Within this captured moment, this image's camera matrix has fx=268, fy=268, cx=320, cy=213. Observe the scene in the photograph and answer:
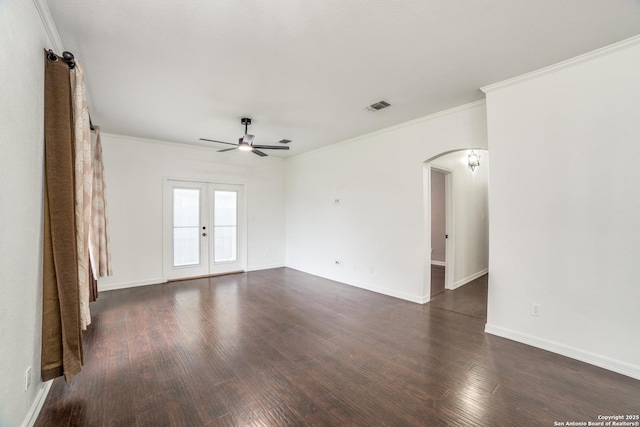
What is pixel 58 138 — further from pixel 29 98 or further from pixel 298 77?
pixel 298 77

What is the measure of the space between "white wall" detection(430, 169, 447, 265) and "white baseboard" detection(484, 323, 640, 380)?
4.61 meters

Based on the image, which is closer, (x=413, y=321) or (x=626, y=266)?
(x=626, y=266)

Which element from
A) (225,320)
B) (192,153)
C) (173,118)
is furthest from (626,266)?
(192,153)

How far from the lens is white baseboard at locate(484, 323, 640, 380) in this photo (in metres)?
2.40

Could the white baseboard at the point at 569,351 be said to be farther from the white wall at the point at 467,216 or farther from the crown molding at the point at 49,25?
the crown molding at the point at 49,25

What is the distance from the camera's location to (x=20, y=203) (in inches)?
63.2

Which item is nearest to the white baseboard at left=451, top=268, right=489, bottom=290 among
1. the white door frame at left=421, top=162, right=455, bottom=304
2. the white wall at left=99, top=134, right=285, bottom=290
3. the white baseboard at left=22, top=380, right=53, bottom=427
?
the white door frame at left=421, top=162, right=455, bottom=304

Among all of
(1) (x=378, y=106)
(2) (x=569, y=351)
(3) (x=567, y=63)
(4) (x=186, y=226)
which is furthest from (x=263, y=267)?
(3) (x=567, y=63)

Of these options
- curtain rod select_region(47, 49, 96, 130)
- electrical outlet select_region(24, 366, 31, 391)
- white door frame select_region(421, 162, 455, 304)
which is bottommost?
electrical outlet select_region(24, 366, 31, 391)

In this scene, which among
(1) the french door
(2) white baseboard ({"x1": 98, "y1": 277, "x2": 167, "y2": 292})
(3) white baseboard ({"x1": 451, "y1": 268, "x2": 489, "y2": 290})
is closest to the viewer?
(2) white baseboard ({"x1": 98, "y1": 277, "x2": 167, "y2": 292})

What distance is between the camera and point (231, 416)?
193cm

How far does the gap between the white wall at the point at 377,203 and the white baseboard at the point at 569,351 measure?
1.28 metres

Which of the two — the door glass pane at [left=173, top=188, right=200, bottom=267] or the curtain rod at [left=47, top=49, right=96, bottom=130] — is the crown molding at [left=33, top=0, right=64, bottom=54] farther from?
the door glass pane at [left=173, top=188, right=200, bottom=267]

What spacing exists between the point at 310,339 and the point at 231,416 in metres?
1.29
